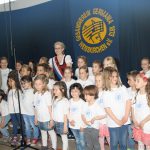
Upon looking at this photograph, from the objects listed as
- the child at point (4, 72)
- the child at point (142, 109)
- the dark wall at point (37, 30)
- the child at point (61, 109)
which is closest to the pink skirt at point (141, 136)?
the child at point (142, 109)

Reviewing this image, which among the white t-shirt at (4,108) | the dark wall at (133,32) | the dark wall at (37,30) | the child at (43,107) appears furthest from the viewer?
the dark wall at (37,30)

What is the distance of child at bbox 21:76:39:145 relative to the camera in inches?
169

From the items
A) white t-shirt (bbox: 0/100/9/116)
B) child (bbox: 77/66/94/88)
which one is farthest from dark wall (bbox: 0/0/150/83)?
white t-shirt (bbox: 0/100/9/116)

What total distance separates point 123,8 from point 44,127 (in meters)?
2.39

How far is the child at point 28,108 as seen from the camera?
4.30 m

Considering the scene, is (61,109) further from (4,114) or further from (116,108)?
(4,114)

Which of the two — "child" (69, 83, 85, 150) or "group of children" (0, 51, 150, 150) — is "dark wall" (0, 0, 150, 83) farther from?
"child" (69, 83, 85, 150)

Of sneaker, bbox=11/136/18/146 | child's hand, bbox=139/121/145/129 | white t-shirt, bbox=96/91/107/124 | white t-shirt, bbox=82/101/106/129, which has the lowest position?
sneaker, bbox=11/136/18/146

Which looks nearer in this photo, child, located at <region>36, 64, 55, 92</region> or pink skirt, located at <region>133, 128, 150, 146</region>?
pink skirt, located at <region>133, 128, 150, 146</region>

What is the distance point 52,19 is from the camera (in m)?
6.39

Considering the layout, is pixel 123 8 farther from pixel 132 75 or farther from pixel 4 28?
pixel 4 28

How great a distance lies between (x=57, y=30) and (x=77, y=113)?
3.10 meters

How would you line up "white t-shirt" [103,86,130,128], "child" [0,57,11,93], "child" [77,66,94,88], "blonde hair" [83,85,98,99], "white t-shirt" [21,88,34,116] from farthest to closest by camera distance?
1. "child" [0,57,11,93]
2. "white t-shirt" [21,88,34,116]
3. "child" [77,66,94,88]
4. "blonde hair" [83,85,98,99]
5. "white t-shirt" [103,86,130,128]

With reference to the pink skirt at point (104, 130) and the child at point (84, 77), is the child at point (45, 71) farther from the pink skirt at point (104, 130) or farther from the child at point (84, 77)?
the pink skirt at point (104, 130)
